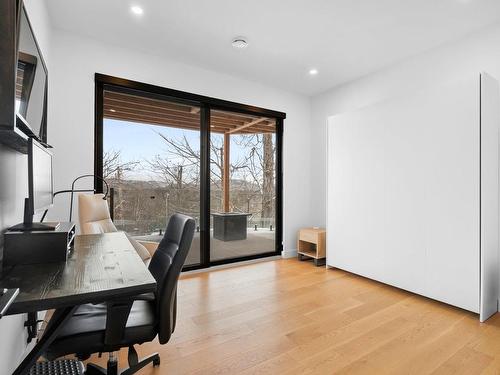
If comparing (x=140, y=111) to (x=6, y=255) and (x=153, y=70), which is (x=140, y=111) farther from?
(x=6, y=255)

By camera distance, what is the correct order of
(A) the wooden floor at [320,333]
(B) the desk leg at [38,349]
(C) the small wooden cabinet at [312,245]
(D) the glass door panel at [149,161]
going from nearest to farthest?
(B) the desk leg at [38,349] → (A) the wooden floor at [320,333] → (D) the glass door panel at [149,161] → (C) the small wooden cabinet at [312,245]

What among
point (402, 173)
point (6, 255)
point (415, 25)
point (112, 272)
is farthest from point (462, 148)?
point (6, 255)

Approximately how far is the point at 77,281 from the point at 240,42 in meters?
2.97

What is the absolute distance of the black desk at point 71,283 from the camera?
0.83m

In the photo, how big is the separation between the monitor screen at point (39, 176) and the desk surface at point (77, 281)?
324 millimetres

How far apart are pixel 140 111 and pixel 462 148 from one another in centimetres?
352

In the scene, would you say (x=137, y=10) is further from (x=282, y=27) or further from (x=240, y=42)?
(x=282, y=27)

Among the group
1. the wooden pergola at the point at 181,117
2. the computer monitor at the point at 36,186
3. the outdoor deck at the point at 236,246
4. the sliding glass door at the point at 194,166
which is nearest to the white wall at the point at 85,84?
the sliding glass door at the point at 194,166

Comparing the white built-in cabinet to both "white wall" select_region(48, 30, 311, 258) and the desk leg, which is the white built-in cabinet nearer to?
"white wall" select_region(48, 30, 311, 258)

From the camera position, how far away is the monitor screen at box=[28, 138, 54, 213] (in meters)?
1.23

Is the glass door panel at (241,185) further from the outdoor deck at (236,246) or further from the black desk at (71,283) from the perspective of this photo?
the black desk at (71,283)

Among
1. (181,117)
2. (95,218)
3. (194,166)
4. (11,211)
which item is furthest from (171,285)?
(181,117)

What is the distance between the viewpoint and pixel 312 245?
4762 millimetres

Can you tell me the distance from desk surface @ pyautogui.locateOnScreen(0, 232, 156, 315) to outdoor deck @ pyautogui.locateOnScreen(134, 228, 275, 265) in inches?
98.0
